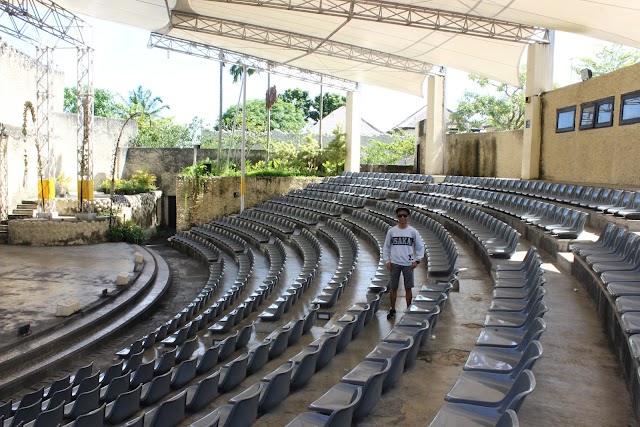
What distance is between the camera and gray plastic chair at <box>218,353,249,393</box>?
15.5 ft

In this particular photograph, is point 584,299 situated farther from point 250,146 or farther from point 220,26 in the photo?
point 250,146

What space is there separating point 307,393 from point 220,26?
52.5ft

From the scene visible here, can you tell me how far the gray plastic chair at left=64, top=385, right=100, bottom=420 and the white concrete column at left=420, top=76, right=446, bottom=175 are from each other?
57.3 feet

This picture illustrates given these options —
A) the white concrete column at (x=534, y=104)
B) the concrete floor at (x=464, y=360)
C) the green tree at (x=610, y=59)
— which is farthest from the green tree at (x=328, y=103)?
the concrete floor at (x=464, y=360)

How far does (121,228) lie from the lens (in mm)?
20656

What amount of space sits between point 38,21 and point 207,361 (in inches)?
593

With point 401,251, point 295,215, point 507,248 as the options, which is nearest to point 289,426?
point 401,251

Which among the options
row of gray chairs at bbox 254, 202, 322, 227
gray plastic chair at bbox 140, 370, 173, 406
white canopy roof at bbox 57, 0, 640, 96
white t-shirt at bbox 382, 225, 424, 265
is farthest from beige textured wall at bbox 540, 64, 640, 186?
gray plastic chair at bbox 140, 370, 173, 406

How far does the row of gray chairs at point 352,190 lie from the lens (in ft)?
59.3

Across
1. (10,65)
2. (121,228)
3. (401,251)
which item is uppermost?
(10,65)

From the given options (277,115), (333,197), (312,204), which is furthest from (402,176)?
(277,115)

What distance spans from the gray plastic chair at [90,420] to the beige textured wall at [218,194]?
19.7 meters

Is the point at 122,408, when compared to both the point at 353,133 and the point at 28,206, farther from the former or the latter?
the point at 353,133

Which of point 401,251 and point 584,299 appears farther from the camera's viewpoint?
point 401,251
